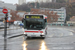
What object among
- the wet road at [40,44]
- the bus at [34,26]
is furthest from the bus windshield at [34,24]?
the wet road at [40,44]

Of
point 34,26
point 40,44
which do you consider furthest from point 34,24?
point 40,44

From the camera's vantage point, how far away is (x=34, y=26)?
16.2m

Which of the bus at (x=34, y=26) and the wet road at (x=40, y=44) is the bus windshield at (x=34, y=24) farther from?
the wet road at (x=40, y=44)

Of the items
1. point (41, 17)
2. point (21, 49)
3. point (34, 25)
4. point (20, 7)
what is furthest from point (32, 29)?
point (20, 7)

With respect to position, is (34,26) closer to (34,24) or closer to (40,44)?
(34,24)

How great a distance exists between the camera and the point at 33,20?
16516mm

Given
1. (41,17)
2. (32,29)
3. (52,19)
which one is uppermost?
(41,17)

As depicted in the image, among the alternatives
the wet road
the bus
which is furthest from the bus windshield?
the wet road

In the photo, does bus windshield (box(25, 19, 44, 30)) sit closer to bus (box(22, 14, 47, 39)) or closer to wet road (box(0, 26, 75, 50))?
bus (box(22, 14, 47, 39))

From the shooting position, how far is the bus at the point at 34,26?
52.4 feet

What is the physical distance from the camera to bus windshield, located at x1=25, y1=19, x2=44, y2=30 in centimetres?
1624

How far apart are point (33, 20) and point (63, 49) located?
24.8 feet

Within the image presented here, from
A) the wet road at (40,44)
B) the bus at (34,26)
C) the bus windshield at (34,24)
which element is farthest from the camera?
the bus windshield at (34,24)

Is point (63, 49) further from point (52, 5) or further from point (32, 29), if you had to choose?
point (52, 5)
